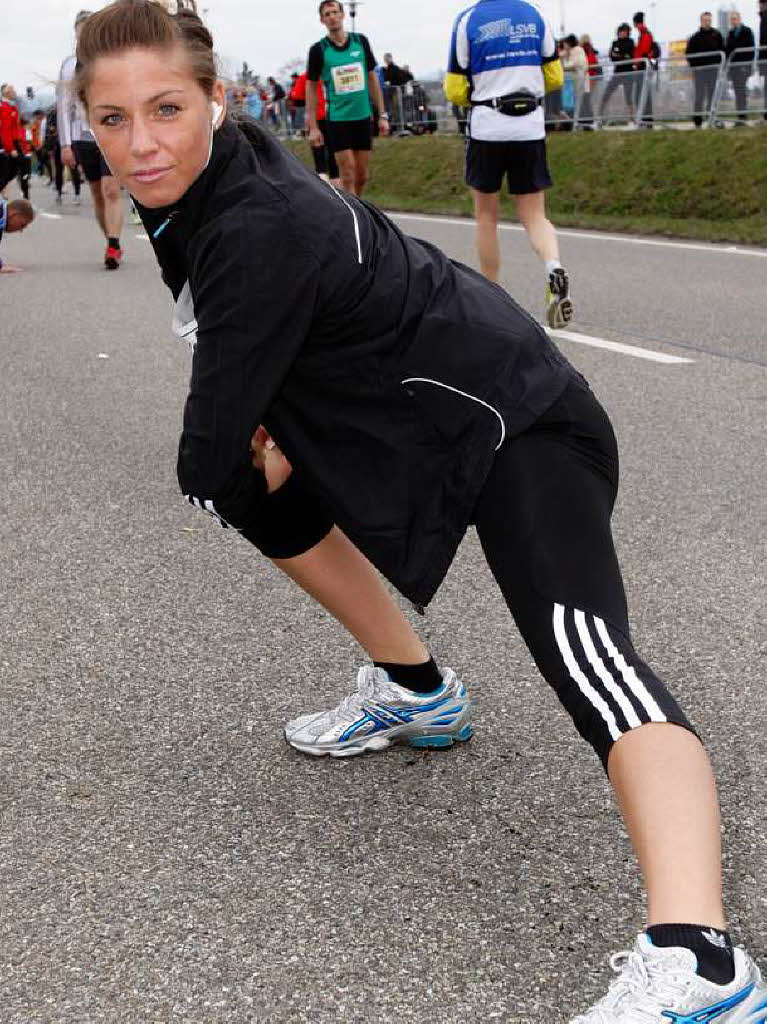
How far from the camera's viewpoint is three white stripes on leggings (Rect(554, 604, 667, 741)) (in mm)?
2090

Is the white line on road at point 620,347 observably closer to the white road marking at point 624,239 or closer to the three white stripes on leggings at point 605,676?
the white road marking at point 624,239

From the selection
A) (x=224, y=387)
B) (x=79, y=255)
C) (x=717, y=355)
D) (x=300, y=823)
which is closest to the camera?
(x=224, y=387)

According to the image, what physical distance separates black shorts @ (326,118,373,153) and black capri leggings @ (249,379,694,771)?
36.2 ft

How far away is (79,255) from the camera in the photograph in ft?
48.6

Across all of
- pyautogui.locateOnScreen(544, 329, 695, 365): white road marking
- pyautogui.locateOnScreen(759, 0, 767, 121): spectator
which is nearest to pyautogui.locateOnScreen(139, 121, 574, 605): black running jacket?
pyautogui.locateOnScreen(544, 329, 695, 365): white road marking

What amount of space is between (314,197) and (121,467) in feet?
12.4

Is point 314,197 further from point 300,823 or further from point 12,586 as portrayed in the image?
point 12,586

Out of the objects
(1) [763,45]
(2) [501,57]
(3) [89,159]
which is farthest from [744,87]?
(2) [501,57]

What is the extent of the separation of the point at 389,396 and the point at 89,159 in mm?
10734

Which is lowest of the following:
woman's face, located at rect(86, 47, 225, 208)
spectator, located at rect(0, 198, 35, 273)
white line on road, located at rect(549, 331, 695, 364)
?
white line on road, located at rect(549, 331, 695, 364)

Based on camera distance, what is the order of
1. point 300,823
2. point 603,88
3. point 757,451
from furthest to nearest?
point 603,88 → point 757,451 → point 300,823

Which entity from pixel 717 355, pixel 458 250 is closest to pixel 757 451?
pixel 717 355

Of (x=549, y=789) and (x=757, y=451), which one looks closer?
(x=549, y=789)

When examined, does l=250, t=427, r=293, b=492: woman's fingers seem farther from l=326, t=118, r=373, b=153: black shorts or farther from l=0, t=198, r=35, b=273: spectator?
l=326, t=118, r=373, b=153: black shorts
